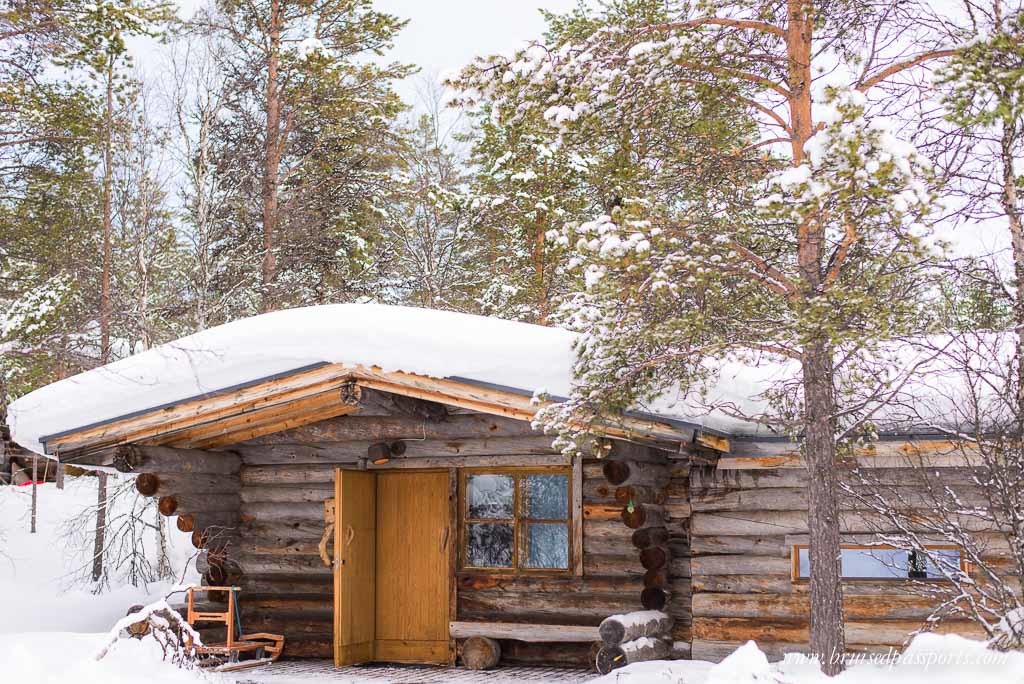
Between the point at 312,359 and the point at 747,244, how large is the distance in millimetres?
3756

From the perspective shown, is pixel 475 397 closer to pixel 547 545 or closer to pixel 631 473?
pixel 631 473

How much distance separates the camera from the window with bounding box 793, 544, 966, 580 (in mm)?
9016

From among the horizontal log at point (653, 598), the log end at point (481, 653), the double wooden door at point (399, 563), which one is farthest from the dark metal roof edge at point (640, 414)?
the log end at point (481, 653)

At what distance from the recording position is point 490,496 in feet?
35.9

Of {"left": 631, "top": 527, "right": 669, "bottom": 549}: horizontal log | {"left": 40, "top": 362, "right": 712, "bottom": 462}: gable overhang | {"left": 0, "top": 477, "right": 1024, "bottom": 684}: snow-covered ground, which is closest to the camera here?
{"left": 0, "top": 477, "right": 1024, "bottom": 684}: snow-covered ground

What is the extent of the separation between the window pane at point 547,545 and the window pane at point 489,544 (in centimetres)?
21

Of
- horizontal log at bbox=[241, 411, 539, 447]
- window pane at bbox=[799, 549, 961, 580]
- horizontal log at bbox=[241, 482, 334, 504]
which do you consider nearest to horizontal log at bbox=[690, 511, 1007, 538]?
window pane at bbox=[799, 549, 961, 580]

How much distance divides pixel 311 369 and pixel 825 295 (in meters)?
4.50

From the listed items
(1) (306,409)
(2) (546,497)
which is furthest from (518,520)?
(1) (306,409)

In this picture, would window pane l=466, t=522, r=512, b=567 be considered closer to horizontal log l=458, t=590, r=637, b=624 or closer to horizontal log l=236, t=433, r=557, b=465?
horizontal log l=458, t=590, r=637, b=624

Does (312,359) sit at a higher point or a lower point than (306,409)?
higher

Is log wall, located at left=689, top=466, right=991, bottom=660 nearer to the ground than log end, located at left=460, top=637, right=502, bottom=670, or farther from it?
farther from it

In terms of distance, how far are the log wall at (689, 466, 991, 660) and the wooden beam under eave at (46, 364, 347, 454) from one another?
350cm

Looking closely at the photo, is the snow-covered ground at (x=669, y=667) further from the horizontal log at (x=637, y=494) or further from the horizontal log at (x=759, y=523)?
the horizontal log at (x=637, y=494)
